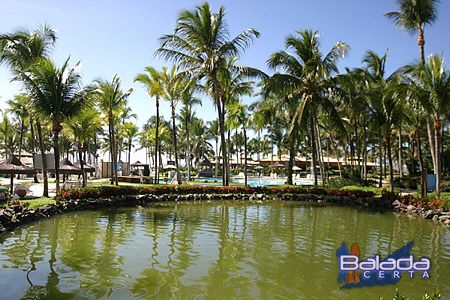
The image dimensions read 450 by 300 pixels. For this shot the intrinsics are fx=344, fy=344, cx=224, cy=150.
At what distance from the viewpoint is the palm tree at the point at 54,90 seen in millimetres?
16250

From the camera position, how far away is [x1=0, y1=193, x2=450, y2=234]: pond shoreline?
40.1 feet

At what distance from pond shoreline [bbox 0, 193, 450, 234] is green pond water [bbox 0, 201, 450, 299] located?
48 cm

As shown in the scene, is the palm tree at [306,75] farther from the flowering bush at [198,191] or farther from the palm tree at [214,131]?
the palm tree at [214,131]

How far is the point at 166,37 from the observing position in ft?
68.3

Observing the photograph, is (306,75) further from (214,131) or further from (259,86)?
(214,131)

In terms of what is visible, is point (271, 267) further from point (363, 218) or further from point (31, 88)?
point (31, 88)

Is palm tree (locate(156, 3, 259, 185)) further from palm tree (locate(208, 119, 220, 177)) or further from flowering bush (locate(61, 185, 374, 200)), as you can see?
palm tree (locate(208, 119, 220, 177))

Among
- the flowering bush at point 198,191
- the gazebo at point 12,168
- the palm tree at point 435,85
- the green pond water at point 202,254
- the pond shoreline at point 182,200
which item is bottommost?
the green pond water at point 202,254

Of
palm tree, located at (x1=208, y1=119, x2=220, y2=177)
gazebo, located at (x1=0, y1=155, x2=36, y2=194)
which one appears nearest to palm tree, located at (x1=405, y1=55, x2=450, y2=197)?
gazebo, located at (x1=0, y1=155, x2=36, y2=194)

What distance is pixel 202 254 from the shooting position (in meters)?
8.56

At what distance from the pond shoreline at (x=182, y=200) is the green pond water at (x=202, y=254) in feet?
1.57

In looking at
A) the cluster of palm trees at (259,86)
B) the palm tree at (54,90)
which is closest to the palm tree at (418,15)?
the cluster of palm trees at (259,86)

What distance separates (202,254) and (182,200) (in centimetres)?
1173

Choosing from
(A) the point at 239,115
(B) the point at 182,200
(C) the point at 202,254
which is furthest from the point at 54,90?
(A) the point at 239,115
